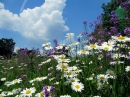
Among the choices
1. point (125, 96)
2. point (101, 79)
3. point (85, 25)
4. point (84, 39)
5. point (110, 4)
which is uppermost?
point (110, 4)

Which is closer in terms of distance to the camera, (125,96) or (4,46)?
(125,96)

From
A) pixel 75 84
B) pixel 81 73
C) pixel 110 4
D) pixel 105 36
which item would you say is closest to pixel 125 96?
pixel 75 84

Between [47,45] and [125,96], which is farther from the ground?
[47,45]

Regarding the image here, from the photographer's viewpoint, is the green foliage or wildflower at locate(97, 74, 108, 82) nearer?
wildflower at locate(97, 74, 108, 82)

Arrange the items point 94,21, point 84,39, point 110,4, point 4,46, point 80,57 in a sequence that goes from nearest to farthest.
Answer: point 80,57
point 84,39
point 94,21
point 110,4
point 4,46

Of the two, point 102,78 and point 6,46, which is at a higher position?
point 6,46

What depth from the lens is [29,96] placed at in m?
4.11

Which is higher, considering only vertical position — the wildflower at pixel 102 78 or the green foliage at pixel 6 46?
the green foliage at pixel 6 46

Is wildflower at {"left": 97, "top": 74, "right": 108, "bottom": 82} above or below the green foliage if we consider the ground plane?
below

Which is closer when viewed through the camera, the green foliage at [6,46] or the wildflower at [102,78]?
the wildflower at [102,78]

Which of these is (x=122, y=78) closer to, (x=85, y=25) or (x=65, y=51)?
(x=65, y=51)

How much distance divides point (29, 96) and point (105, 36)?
4150 mm

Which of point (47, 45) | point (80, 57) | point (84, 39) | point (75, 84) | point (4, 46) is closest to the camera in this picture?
point (75, 84)

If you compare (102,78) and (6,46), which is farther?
(6,46)
